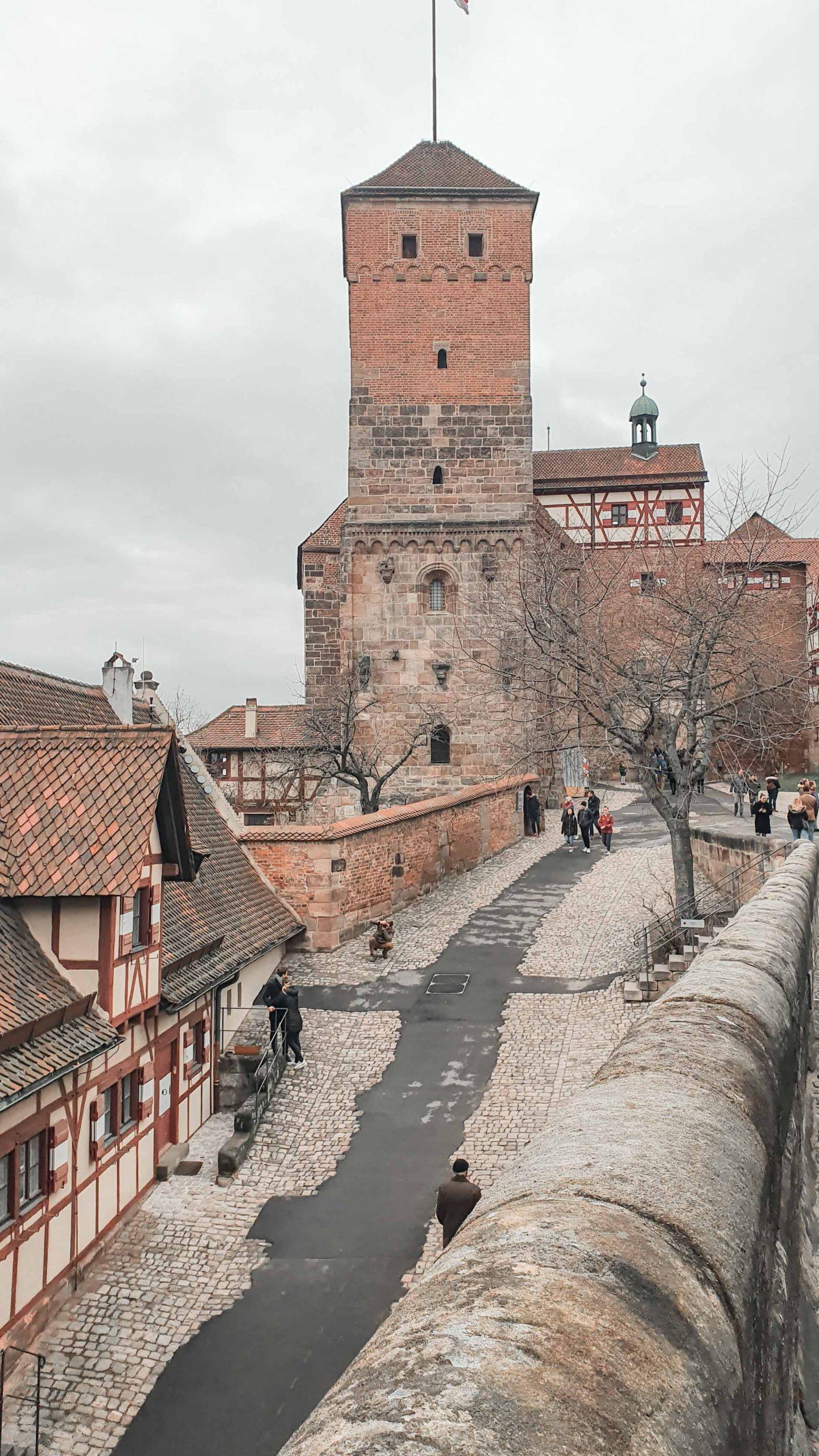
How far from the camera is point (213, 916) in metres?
14.9

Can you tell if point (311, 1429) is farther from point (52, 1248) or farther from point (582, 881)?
point (582, 881)

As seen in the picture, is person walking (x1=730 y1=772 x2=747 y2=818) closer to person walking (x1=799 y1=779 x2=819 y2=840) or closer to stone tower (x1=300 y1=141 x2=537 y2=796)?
person walking (x1=799 y1=779 x2=819 y2=840)

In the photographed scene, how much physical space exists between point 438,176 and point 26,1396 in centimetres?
3550

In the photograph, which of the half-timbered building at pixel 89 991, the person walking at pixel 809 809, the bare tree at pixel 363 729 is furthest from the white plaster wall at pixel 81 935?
the bare tree at pixel 363 729

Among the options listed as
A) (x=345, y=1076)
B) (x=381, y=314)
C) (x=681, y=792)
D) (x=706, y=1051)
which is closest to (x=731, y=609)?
(x=681, y=792)

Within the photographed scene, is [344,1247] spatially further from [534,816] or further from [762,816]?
[534,816]

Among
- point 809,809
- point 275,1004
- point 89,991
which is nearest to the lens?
point 89,991

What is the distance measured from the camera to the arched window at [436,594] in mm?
31672

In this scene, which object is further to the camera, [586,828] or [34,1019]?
[586,828]

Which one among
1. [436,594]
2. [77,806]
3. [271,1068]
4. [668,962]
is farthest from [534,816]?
[77,806]

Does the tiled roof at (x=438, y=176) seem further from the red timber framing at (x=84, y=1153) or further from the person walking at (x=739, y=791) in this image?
the red timber framing at (x=84, y=1153)

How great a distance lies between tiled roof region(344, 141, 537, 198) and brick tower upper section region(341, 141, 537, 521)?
0.34 feet

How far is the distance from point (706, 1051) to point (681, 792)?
1336 cm

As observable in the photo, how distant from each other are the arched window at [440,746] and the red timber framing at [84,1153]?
65.8ft
